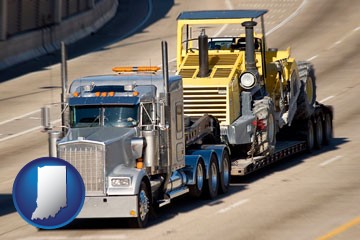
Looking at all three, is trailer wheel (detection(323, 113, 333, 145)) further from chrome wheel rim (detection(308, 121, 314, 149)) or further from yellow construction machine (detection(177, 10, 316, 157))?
yellow construction machine (detection(177, 10, 316, 157))

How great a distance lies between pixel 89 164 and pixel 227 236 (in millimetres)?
2878

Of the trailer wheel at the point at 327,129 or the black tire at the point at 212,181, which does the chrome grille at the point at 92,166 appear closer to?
the black tire at the point at 212,181

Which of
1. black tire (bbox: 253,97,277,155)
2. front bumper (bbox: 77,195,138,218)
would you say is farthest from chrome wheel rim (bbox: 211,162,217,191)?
front bumper (bbox: 77,195,138,218)

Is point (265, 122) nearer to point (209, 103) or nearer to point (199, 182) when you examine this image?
point (209, 103)

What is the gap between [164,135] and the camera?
24250 millimetres

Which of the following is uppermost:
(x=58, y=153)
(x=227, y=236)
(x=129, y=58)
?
(x=129, y=58)

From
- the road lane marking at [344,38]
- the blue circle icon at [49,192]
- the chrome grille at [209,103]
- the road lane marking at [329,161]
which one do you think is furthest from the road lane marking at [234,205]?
the road lane marking at [344,38]

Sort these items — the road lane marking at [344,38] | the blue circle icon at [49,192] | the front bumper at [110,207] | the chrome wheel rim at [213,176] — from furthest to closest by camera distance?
the road lane marking at [344,38]
the chrome wheel rim at [213,176]
the front bumper at [110,207]
the blue circle icon at [49,192]

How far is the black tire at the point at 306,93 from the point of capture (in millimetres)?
33750

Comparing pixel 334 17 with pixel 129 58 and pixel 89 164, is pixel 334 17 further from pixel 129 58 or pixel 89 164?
pixel 89 164

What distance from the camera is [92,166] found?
73.4 feet

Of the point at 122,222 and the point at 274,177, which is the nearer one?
the point at 122,222

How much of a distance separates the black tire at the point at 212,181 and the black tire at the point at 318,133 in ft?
28.0

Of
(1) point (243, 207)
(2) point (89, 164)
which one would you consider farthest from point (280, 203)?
(2) point (89, 164)
